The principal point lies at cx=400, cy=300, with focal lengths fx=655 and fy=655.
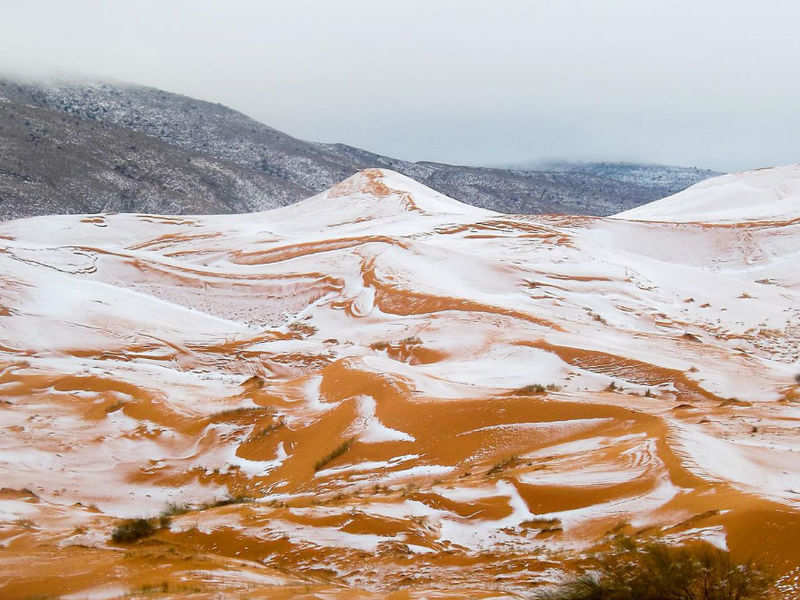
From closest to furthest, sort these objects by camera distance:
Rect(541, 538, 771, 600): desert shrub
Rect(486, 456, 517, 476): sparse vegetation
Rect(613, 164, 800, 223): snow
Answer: Rect(541, 538, 771, 600): desert shrub, Rect(486, 456, 517, 476): sparse vegetation, Rect(613, 164, 800, 223): snow

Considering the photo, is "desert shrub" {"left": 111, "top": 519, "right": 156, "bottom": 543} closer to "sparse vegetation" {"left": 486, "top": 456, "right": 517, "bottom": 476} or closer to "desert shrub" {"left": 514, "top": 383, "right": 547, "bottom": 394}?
"sparse vegetation" {"left": 486, "top": 456, "right": 517, "bottom": 476}

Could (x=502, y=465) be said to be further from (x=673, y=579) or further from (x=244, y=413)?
(x=244, y=413)

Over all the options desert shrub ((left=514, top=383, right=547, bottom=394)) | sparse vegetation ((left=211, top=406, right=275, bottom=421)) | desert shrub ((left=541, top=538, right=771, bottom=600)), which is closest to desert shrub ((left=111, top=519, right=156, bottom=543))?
desert shrub ((left=541, top=538, right=771, bottom=600))

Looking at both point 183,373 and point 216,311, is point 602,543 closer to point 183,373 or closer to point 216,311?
point 183,373

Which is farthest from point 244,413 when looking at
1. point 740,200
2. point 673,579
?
point 740,200

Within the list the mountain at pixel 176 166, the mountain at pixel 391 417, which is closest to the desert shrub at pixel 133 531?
the mountain at pixel 391 417

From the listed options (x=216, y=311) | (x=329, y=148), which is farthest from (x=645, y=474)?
(x=329, y=148)

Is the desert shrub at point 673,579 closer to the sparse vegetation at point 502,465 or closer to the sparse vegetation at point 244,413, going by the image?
the sparse vegetation at point 502,465
